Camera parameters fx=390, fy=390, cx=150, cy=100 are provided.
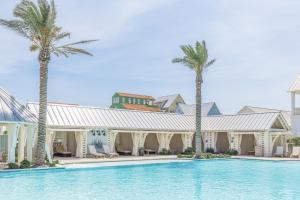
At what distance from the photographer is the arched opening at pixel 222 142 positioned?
37781 millimetres

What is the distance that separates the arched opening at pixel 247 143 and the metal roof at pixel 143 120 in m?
2.11

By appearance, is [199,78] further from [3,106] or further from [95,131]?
[3,106]

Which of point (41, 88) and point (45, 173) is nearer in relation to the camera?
point (45, 173)

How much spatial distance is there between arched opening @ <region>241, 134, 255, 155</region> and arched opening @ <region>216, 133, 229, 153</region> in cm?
173

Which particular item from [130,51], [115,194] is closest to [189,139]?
[130,51]

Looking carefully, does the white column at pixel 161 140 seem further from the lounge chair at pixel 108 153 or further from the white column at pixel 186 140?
the lounge chair at pixel 108 153

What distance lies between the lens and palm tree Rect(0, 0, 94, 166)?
67.5 feet

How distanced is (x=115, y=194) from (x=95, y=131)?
18.0m

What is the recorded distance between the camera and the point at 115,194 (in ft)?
41.8

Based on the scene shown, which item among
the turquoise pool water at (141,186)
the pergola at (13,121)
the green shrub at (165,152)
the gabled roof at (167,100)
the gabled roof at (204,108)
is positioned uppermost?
the gabled roof at (167,100)

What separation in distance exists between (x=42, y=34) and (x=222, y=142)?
22.7 m

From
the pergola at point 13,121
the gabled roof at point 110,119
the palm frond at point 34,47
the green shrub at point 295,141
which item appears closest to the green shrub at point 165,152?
the gabled roof at point 110,119

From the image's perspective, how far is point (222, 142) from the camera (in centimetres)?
3812

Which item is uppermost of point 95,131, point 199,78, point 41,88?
point 199,78
